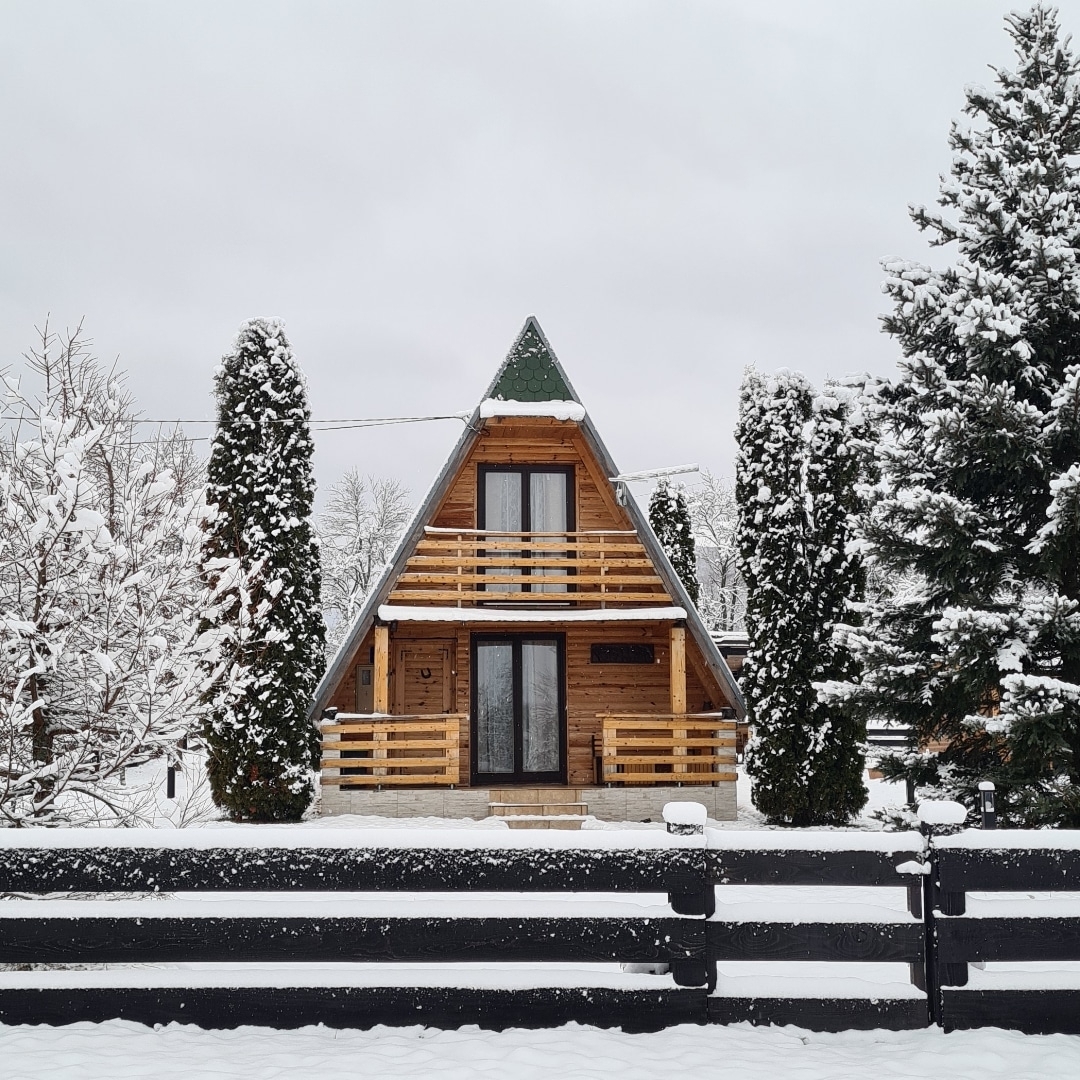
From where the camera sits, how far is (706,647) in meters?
15.9

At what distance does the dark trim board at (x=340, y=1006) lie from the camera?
4.79 metres

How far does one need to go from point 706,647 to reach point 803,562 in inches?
89.0

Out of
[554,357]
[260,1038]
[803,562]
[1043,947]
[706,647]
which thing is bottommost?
[260,1038]


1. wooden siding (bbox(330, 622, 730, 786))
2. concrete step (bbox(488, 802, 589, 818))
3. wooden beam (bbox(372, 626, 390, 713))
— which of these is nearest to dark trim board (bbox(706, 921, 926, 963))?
concrete step (bbox(488, 802, 589, 818))

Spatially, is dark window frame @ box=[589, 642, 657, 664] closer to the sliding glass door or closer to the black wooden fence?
the sliding glass door

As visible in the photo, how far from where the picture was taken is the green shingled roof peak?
15953mm

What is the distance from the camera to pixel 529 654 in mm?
16750

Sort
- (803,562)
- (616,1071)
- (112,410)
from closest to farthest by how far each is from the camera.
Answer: (616,1071) → (112,410) → (803,562)

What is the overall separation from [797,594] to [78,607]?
36.3ft

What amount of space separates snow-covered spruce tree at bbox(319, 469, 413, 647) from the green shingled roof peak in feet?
81.2

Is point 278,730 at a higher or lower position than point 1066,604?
lower

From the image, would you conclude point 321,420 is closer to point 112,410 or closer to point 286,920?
point 112,410

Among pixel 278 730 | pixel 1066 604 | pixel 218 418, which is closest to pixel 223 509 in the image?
pixel 218 418

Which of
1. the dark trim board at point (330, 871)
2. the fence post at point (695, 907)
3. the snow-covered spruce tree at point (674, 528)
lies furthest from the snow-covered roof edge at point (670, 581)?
the dark trim board at point (330, 871)
